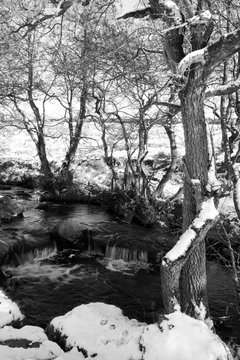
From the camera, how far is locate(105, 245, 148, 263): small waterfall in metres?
10.5

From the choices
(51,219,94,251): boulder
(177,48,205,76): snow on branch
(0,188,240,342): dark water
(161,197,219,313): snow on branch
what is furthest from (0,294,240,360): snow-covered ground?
(51,219,94,251): boulder

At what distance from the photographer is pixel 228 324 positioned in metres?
6.94

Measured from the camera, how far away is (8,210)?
43.8ft

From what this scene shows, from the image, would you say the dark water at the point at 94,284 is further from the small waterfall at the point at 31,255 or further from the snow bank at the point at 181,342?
the snow bank at the point at 181,342

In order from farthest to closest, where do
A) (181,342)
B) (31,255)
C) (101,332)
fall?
(31,255)
(101,332)
(181,342)

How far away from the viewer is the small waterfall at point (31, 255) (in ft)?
32.2

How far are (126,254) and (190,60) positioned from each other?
7.33m

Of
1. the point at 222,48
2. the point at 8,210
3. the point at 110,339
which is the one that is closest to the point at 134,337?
the point at 110,339

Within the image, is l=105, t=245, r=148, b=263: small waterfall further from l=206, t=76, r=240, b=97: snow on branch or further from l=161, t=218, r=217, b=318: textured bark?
l=206, t=76, r=240, b=97: snow on branch

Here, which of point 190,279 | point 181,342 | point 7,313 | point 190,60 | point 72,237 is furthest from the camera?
point 72,237

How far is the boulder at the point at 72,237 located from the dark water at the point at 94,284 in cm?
32

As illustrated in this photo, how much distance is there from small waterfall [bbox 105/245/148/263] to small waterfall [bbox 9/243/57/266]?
182cm

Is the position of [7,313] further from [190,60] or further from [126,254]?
[126,254]

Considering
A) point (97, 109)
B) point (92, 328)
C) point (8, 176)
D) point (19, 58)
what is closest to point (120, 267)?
point (92, 328)
